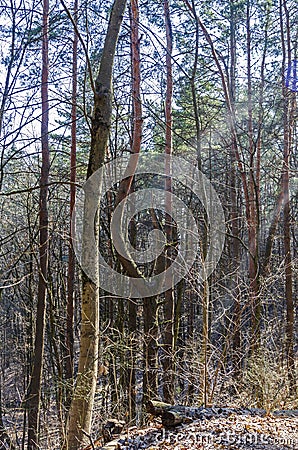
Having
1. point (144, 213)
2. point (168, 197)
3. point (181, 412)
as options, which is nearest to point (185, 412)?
point (181, 412)

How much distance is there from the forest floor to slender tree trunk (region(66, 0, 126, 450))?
0.45 metres

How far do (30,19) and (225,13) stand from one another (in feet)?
20.5

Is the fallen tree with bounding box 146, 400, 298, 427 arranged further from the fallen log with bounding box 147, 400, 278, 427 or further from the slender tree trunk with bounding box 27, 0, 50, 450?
the slender tree trunk with bounding box 27, 0, 50, 450

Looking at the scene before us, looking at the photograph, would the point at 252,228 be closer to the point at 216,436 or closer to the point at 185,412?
the point at 185,412

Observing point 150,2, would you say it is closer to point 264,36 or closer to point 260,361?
point 264,36

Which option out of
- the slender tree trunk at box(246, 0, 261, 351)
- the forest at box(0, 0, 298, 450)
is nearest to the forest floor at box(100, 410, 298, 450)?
the forest at box(0, 0, 298, 450)

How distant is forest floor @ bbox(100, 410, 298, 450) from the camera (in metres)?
3.42

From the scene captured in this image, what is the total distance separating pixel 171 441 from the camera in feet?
11.7

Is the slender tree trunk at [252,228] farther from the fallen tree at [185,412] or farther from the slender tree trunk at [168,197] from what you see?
the fallen tree at [185,412]

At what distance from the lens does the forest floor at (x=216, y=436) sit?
135 inches

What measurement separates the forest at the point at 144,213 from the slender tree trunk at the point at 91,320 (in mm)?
13

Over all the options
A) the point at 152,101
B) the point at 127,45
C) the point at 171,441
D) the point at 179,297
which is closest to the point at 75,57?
the point at 127,45

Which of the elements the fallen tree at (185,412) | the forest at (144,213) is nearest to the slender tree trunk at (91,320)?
the forest at (144,213)

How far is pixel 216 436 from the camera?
358cm
